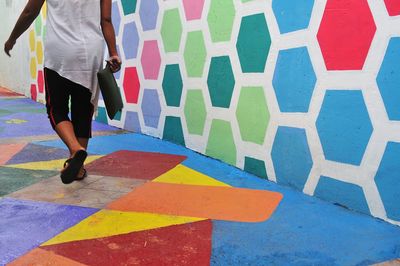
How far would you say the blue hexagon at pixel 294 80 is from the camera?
2.05 metres

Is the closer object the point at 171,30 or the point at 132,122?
the point at 171,30

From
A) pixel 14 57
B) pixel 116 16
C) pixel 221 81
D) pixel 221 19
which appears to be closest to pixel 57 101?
pixel 221 81

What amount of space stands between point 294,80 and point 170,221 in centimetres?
104

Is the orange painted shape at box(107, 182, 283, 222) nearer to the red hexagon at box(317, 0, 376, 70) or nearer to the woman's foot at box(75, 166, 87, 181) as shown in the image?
the woman's foot at box(75, 166, 87, 181)

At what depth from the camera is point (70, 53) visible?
198cm

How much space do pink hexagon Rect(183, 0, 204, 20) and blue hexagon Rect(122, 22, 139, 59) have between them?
809mm

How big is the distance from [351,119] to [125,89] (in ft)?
8.20

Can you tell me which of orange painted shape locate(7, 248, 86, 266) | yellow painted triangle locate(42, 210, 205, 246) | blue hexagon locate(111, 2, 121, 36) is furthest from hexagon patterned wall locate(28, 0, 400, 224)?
orange painted shape locate(7, 248, 86, 266)

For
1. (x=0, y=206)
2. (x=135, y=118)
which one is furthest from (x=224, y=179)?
(x=135, y=118)

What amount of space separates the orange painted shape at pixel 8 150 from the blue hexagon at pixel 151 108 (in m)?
1.07

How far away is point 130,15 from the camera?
3.67 meters

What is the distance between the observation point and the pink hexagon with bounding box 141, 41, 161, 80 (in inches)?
132

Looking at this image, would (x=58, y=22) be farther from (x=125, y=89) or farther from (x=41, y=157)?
(x=125, y=89)

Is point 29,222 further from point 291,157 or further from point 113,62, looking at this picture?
point 291,157
